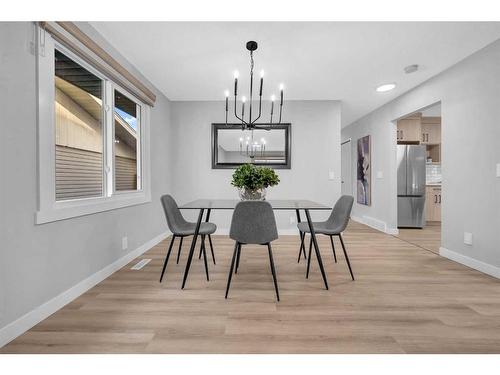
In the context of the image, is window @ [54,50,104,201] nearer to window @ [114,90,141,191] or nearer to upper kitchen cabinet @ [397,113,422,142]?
window @ [114,90,141,191]

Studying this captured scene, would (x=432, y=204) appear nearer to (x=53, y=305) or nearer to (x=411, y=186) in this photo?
(x=411, y=186)

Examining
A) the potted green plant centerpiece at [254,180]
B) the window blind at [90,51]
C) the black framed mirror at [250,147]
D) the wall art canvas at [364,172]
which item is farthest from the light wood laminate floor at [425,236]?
the window blind at [90,51]

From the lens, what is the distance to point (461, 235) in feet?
9.17

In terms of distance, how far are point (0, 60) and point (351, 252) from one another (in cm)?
359

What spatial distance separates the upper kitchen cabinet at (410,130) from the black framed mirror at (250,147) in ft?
A: 8.41

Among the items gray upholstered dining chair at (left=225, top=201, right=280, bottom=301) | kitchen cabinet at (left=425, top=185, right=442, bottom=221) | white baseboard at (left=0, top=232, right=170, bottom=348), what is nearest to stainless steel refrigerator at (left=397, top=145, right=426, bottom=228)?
kitchen cabinet at (left=425, top=185, right=442, bottom=221)

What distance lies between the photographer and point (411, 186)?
480cm

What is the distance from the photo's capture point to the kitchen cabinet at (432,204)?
5.33 metres

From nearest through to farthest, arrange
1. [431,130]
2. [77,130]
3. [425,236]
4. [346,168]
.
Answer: [77,130] < [425,236] < [431,130] < [346,168]

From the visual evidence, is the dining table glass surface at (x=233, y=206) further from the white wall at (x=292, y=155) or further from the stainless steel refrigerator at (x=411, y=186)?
the stainless steel refrigerator at (x=411, y=186)

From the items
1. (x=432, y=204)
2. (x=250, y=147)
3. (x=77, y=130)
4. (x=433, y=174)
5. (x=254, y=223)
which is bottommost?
(x=432, y=204)

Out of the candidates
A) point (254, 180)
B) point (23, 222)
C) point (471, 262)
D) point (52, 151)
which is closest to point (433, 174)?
point (471, 262)

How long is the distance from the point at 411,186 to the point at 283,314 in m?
4.32

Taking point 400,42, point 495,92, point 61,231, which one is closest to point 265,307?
point 61,231
